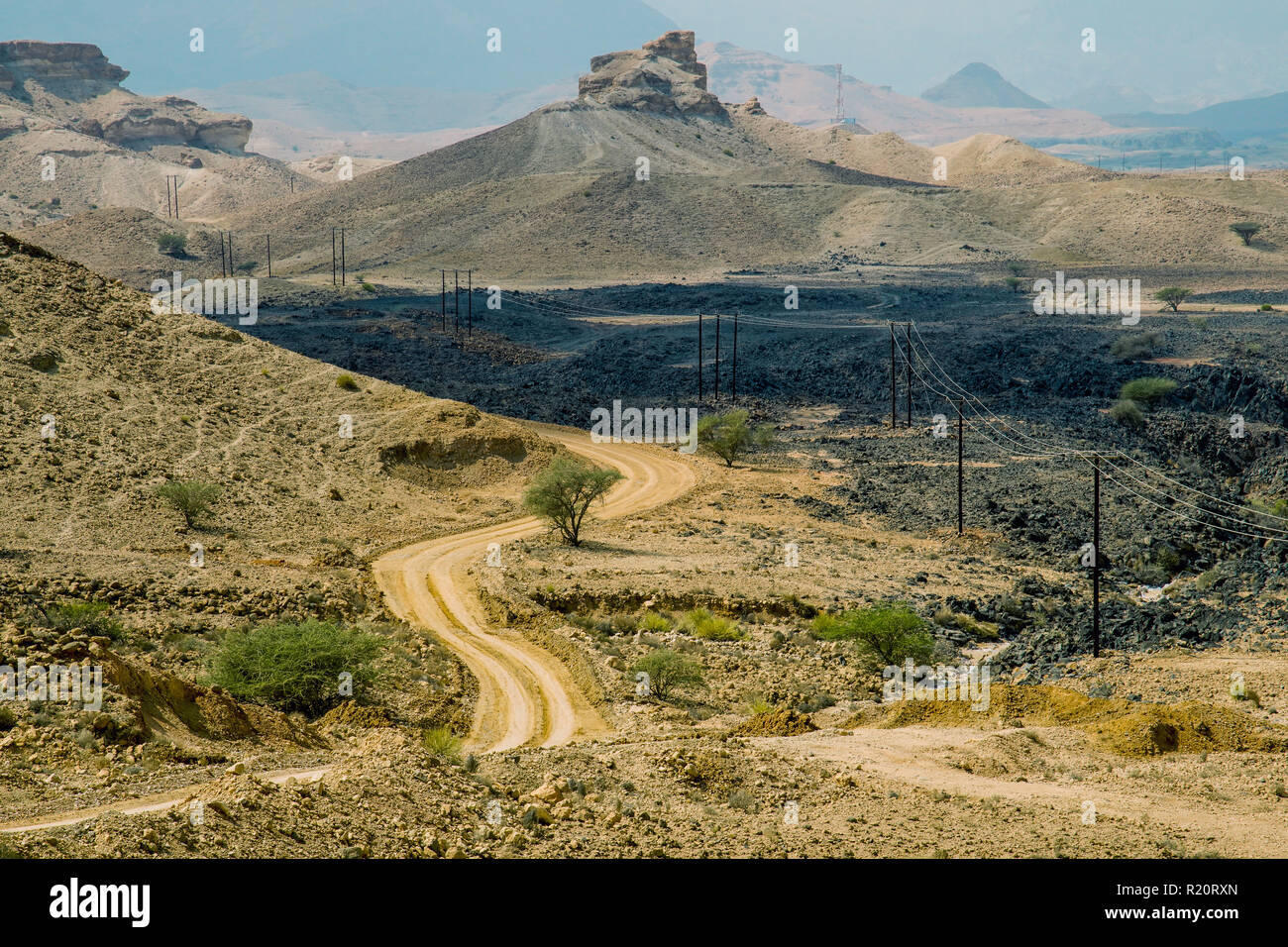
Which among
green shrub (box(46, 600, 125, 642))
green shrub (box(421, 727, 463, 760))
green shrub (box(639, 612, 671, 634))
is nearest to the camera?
green shrub (box(421, 727, 463, 760))

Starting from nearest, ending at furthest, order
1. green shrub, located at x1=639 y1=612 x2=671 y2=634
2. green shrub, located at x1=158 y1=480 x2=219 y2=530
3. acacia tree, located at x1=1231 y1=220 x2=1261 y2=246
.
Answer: green shrub, located at x1=639 y1=612 x2=671 y2=634
green shrub, located at x1=158 y1=480 x2=219 y2=530
acacia tree, located at x1=1231 y1=220 x2=1261 y2=246

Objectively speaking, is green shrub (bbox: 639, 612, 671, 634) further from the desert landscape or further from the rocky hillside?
the rocky hillside

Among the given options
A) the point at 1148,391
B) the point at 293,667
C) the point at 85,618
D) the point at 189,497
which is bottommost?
the point at 293,667

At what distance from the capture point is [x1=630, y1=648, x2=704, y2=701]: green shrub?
2327cm

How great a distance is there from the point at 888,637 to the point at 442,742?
10905mm

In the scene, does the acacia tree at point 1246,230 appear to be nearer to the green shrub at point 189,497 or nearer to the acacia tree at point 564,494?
the acacia tree at point 564,494

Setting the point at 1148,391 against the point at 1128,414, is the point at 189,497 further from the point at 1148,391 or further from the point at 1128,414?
the point at 1148,391

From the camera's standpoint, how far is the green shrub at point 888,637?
25.8 metres

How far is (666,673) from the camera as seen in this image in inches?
922

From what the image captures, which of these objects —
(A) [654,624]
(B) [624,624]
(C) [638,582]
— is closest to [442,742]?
(B) [624,624]

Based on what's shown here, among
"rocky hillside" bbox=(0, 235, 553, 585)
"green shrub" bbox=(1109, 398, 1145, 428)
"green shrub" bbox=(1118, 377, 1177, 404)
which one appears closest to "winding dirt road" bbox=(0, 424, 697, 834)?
"rocky hillside" bbox=(0, 235, 553, 585)

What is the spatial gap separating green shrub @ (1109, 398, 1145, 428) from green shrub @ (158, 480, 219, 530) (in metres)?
39.6

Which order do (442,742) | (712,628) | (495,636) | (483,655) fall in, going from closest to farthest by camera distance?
(442,742) < (483,655) < (495,636) < (712,628)
